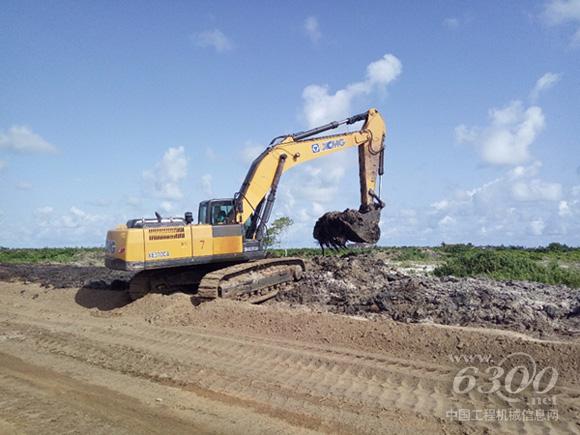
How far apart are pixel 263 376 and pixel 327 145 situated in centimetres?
902

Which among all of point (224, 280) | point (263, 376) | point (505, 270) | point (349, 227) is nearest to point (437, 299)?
point (349, 227)

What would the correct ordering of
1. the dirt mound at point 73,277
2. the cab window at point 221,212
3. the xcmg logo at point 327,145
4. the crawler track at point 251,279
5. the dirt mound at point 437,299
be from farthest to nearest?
the dirt mound at point 73,277, the xcmg logo at point 327,145, the cab window at point 221,212, the crawler track at point 251,279, the dirt mound at point 437,299

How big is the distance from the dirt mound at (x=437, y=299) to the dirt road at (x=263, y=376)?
6.21ft

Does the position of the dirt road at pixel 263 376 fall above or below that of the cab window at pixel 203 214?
below

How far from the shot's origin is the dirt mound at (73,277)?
1475cm

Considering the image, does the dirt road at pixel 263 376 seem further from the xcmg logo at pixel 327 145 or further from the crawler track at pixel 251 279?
the xcmg logo at pixel 327 145

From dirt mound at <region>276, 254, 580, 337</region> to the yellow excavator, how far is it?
0.82 m

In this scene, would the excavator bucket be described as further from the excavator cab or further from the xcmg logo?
the excavator cab

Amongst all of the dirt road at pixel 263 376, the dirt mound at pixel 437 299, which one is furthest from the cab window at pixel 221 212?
the dirt road at pixel 263 376

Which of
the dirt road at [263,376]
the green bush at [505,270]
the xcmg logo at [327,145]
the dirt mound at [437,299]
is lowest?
the dirt road at [263,376]

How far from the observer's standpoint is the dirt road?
Result: 510 centimetres

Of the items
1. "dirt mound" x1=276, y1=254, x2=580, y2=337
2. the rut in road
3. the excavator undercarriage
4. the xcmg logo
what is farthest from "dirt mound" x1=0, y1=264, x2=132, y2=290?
the xcmg logo

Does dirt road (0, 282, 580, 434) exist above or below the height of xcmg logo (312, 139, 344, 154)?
below

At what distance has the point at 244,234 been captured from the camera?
12469 millimetres
